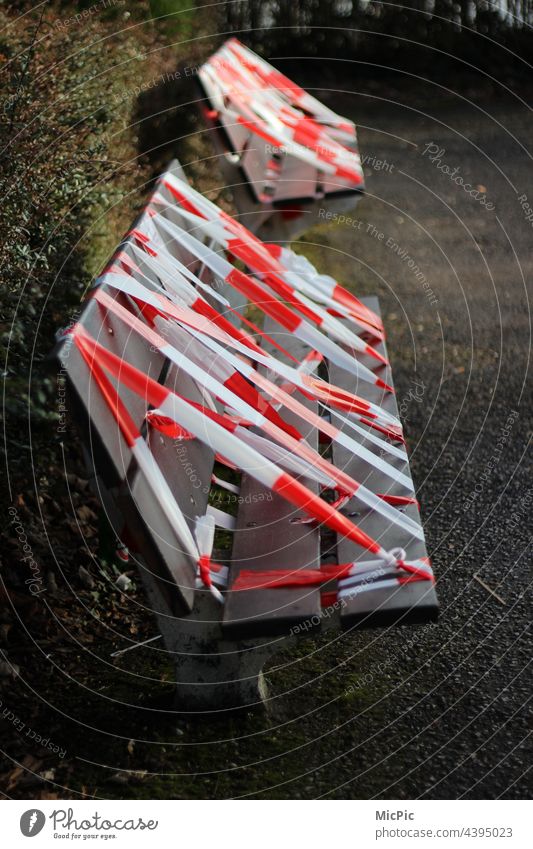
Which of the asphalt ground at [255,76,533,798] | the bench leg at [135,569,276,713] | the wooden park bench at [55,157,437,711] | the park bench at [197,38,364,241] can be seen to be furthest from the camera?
the park bench at [197,38,364,241]

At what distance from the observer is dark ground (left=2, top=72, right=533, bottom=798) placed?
8.08ft

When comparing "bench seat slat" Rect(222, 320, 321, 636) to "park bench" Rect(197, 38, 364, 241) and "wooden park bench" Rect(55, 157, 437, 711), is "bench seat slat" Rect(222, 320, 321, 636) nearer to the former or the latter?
"wooden park bench" Rect(55, 157, 437, 711)

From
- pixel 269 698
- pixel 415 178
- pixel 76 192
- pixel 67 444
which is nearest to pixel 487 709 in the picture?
pixel 269 698

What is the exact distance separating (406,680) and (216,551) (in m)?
0.64

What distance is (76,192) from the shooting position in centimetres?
359

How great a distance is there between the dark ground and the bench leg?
0.06 meters

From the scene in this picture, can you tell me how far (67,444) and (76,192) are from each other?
0.90m

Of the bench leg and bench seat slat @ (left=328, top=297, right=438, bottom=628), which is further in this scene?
the bench leg

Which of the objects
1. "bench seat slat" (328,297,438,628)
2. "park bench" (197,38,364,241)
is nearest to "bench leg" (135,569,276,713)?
"bench seat slat" (328,297,438,628)

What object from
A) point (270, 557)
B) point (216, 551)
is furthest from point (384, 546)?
point (216, 551)

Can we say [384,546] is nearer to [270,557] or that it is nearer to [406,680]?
[270,557]

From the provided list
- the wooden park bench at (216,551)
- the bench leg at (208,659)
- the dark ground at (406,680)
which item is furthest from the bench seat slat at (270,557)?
the dark ground at (406,680)

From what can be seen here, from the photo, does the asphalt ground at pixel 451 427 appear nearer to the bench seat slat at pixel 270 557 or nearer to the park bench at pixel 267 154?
the bench seat slat at pixel 270 557
